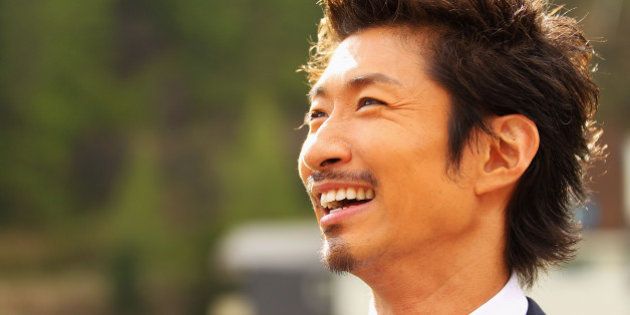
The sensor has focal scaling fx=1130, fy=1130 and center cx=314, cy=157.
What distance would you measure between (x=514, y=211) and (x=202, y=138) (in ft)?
99.7

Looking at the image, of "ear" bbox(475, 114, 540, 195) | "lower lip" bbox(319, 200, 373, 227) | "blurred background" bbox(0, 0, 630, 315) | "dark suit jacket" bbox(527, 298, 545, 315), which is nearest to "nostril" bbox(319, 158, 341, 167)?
"lower lip" bbox(319, 200, 373, 227)

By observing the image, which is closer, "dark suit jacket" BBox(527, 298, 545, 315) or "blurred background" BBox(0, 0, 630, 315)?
"dark suit jacket" BBox(527, 298, 545, 315)

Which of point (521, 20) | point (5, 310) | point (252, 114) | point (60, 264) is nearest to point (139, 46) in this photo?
point (252, 114)

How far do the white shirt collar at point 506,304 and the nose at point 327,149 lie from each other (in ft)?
1.57

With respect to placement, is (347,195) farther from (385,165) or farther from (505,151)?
(505,151)

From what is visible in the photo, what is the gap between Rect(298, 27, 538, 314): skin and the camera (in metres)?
2.57

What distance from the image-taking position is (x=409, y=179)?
8.42 feet

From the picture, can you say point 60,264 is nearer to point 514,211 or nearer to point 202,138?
point 202,138

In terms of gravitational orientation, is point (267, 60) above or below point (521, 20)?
above

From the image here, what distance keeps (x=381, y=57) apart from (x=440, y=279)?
0.54 metres

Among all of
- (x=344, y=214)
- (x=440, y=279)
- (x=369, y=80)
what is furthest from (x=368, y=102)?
(x=440, y=279)

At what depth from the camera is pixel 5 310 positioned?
28562 millimetres

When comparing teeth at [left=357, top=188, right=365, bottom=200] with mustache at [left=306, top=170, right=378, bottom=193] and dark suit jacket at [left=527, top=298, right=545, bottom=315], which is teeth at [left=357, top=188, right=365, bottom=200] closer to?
mustache at [left=306, top=170, right=378, bottom=193]

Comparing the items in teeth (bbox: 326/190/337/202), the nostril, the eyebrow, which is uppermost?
the eyebrow
